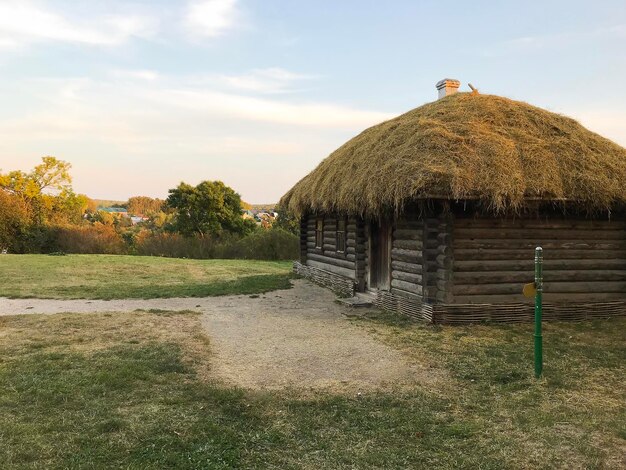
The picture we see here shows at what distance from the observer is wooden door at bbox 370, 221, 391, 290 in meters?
13.4

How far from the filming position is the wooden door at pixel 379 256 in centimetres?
1341

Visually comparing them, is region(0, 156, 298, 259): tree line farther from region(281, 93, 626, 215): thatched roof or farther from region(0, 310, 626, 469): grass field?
region(0, 310, 626, 469): grass field

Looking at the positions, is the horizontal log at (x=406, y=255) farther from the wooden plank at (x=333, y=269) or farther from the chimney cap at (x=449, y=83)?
the chimney cap at (x=449, y=83)

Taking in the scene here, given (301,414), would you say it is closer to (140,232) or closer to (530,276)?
(530,276)

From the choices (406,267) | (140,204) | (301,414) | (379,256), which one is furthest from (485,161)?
(140,204)

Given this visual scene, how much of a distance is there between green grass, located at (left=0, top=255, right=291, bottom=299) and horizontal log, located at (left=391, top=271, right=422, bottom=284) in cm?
474

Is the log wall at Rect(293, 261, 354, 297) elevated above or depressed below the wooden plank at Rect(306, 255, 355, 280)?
below

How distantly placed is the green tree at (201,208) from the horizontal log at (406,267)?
2503 cm

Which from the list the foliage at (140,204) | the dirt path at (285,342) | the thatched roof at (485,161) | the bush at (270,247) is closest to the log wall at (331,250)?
the dirt path at (285,342)

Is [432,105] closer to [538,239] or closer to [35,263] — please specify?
[538,239]

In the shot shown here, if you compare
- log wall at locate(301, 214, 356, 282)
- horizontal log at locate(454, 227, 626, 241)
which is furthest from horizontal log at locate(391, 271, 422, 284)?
log wall at locate(301, 214, 356, 282)

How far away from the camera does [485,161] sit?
998 centimetres

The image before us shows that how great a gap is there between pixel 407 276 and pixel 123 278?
39.7 feet

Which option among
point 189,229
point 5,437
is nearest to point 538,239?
point 5,437
